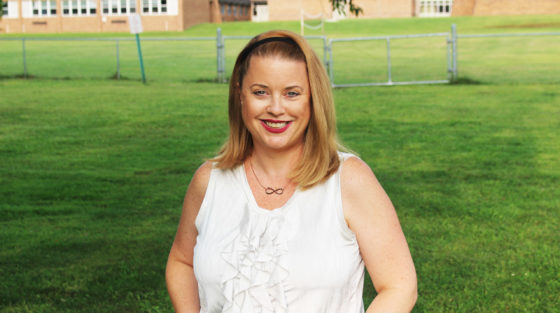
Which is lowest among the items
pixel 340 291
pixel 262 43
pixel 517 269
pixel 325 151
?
pixel 517 269

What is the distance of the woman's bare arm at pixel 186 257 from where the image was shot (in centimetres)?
270

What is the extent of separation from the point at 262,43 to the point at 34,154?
8.80 meters

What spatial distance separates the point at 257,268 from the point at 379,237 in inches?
15.2

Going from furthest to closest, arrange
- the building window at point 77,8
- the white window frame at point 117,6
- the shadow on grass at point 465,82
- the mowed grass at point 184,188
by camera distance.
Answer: the building window at point 77,8 < the white window frame at point 117,6 < the shadow on grass at point 465,82 < the mowed grass at point 184,188

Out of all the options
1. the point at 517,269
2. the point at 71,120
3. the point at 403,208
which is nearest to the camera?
the point at 517,269

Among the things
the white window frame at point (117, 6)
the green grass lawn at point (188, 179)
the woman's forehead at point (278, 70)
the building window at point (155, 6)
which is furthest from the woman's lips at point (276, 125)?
the white window frame at point (117, 6)

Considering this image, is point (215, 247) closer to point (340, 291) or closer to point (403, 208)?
point (340, 291)

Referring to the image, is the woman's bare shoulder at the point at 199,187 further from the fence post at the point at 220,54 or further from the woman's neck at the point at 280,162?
the fence post at the point at 220,54

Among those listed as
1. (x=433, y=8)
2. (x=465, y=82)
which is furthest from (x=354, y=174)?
(x=433, y=8)

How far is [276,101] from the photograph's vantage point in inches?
100.0

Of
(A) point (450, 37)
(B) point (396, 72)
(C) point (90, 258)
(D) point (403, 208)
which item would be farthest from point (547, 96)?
(C) point (90, 258)

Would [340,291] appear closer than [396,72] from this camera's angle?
Yes

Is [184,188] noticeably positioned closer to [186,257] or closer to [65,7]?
[186,257]

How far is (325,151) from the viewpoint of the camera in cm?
253
